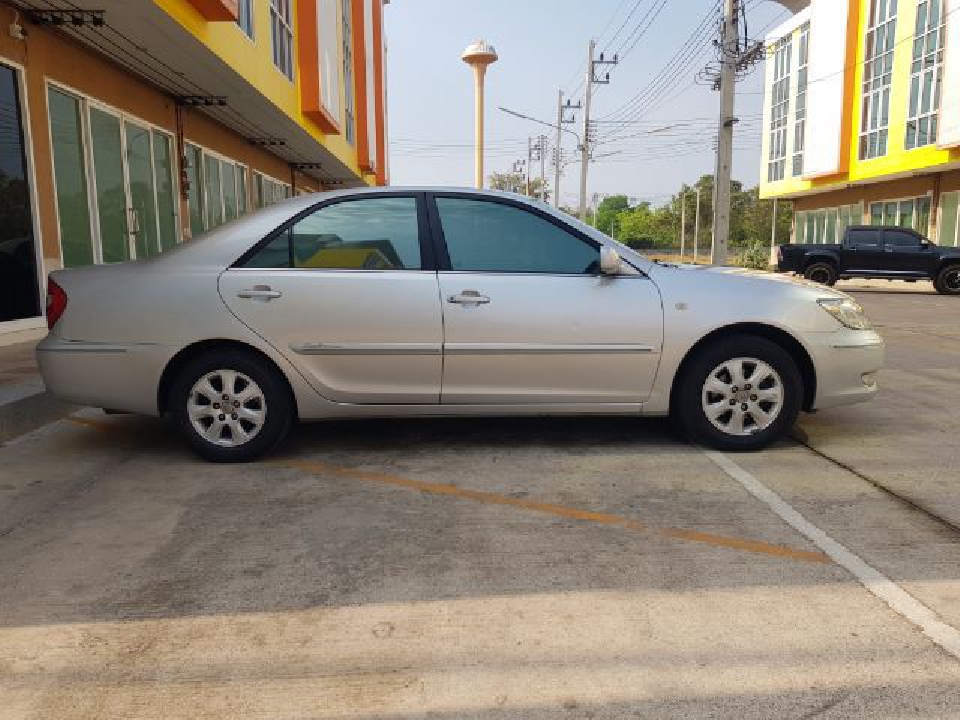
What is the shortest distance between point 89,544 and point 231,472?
1092 mm

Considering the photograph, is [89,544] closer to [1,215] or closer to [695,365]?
[695,365]

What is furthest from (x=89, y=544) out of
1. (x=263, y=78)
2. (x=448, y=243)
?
(x=263, y=78)

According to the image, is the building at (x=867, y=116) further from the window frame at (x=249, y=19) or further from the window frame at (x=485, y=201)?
the window frame at (x=485, y=201)

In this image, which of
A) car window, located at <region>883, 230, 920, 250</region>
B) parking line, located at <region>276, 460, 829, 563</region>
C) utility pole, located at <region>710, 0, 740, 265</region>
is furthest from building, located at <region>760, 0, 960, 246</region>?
parking line, located at <region>276, 460, 829, 563</region>

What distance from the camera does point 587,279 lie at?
15.0 ft

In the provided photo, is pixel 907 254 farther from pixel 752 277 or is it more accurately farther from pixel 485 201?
pixel 485 201

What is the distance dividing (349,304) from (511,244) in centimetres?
104

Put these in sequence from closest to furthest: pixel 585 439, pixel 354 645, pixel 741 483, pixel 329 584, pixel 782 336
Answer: pixel 354 645
pixel 329 584
pixel 741 483
pixel 782 336
pixel 585 439

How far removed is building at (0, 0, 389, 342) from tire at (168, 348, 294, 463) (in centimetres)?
520

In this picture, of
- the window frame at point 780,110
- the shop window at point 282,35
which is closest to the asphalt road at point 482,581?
the shop window at point 282,35

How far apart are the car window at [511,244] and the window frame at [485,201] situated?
0.02 m

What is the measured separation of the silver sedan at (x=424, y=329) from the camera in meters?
4.43

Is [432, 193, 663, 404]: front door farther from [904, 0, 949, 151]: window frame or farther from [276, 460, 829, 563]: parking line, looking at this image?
[904, 0, 949, 151]: window frame

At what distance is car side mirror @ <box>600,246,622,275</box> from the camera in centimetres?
446
